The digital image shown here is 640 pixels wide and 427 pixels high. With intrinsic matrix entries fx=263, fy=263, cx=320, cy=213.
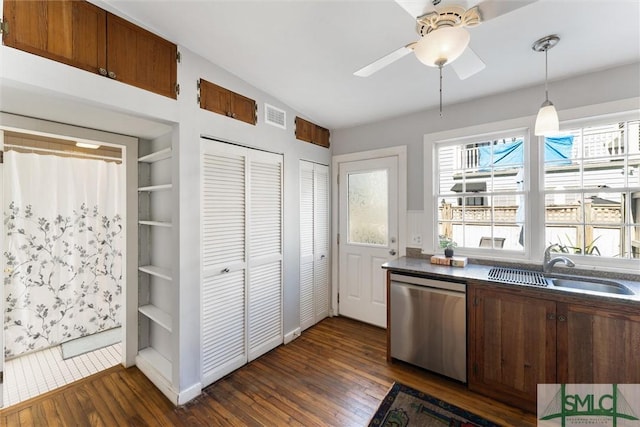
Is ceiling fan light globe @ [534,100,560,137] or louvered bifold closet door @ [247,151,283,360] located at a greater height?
ceiling fan light globe @ [534,100,560,137]

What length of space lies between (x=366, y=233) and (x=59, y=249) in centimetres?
342

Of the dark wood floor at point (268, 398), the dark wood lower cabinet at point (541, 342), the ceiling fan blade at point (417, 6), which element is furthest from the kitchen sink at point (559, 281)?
the ceiling fan blade at point (417, 6)

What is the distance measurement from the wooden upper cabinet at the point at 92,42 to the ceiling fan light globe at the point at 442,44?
176 cm

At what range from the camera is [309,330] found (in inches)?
127

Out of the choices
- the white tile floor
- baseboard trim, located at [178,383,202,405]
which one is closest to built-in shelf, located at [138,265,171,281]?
baseboard trim, located at [178,383,202,405]

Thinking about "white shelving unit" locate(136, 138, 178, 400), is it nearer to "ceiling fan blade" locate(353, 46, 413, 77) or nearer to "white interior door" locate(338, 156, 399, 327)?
"ceiling fan blade" locate(353, 46, 413, 77)

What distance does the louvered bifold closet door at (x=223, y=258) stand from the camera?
7.19ft

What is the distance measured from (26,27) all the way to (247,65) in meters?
1.29

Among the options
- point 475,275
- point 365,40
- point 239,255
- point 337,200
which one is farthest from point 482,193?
point 239,255

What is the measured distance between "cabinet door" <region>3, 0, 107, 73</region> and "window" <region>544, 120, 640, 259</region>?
3507 millimetres

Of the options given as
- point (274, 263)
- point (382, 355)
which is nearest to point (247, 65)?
point (274, 263)

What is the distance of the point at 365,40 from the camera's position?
185cm

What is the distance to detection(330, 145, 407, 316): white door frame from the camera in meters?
3.05

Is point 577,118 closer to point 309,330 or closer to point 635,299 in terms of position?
point 635,299
